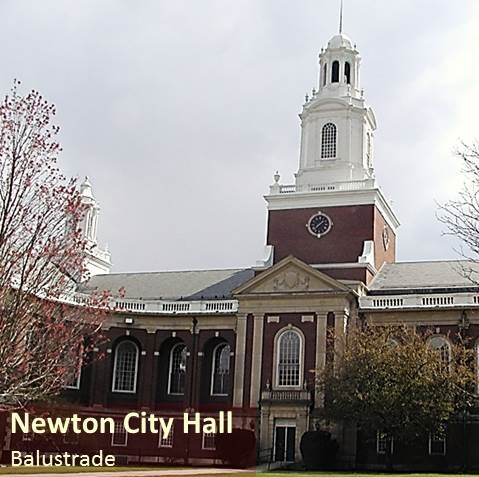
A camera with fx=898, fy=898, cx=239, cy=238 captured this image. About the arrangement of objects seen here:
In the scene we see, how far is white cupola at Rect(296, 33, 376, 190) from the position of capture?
187 feet

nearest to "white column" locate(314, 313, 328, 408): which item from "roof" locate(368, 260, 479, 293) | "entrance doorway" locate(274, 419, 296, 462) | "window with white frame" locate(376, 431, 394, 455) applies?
"entrance doorway" locate(274, 419, 296, 462)

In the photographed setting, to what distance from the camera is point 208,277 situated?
2420 inches

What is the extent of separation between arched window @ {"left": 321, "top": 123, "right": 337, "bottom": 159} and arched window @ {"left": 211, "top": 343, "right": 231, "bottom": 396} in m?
13.9

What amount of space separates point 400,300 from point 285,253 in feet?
26.2

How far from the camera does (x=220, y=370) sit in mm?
56375

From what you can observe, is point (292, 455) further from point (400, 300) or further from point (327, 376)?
point (400, 300)

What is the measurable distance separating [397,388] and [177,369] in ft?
60.5

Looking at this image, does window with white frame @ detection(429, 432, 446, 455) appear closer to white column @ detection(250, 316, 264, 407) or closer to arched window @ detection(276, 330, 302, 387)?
arched window @ detection(276, 330, 302, 387)

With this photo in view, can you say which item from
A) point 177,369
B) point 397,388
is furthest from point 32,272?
point 177,369

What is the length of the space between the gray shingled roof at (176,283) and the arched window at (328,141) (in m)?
9.29

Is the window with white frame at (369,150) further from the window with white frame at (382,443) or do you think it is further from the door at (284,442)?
the door at (284,442)

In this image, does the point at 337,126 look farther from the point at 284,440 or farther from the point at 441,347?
the point at 284,440

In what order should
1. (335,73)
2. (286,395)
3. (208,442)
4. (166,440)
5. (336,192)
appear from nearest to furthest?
(286,395) < (208,442) < (166,440) < (336,192) < (335,73)

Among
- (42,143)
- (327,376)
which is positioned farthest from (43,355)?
(327,376)
